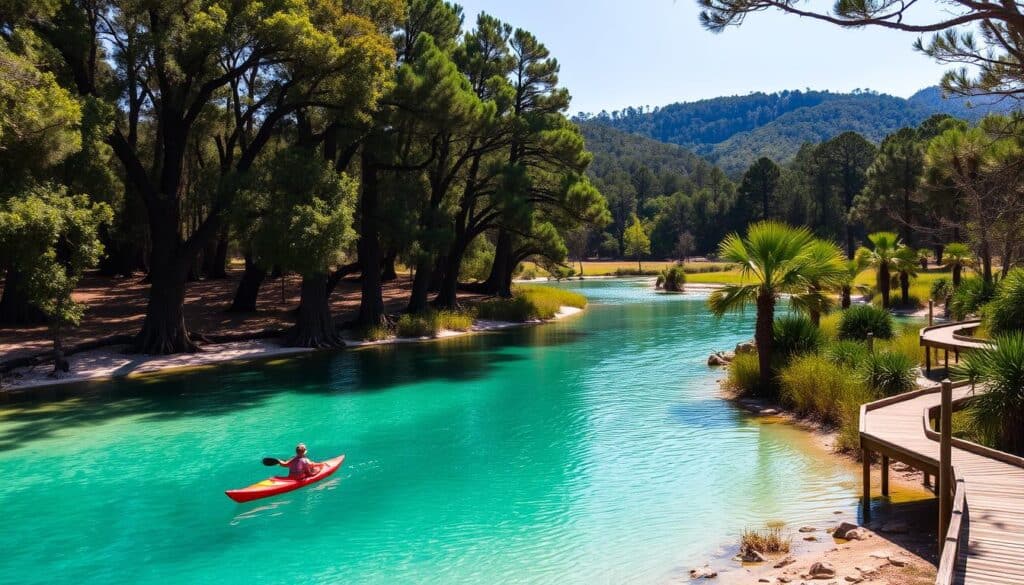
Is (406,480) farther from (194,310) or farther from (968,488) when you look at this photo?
(194,310)

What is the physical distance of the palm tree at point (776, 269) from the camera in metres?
17.9

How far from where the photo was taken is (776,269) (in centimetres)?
1819

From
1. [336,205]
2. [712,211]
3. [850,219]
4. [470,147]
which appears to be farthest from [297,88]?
[712,211]

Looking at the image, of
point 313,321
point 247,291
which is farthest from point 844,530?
point 247,291

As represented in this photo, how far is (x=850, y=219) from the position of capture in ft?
239

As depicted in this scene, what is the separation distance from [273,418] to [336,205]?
9.87m

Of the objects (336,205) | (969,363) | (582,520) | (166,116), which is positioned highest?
(166,116)

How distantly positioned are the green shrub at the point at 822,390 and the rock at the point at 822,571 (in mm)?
6592

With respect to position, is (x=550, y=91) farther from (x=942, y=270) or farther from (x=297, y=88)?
(x=942, y=270)

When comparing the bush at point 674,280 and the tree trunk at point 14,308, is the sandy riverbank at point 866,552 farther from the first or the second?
the bush at point 674,280

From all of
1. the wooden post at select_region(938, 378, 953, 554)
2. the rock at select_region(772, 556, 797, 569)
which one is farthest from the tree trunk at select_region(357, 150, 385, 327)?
the wooden post at select_region(938, 378, 953, 554)

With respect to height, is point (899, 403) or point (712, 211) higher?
point (712, 211)

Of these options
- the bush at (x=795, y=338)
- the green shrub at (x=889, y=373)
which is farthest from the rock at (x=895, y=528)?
the bush at (x=795, y=338)

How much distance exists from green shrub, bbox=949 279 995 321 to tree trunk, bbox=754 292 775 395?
9531mm
